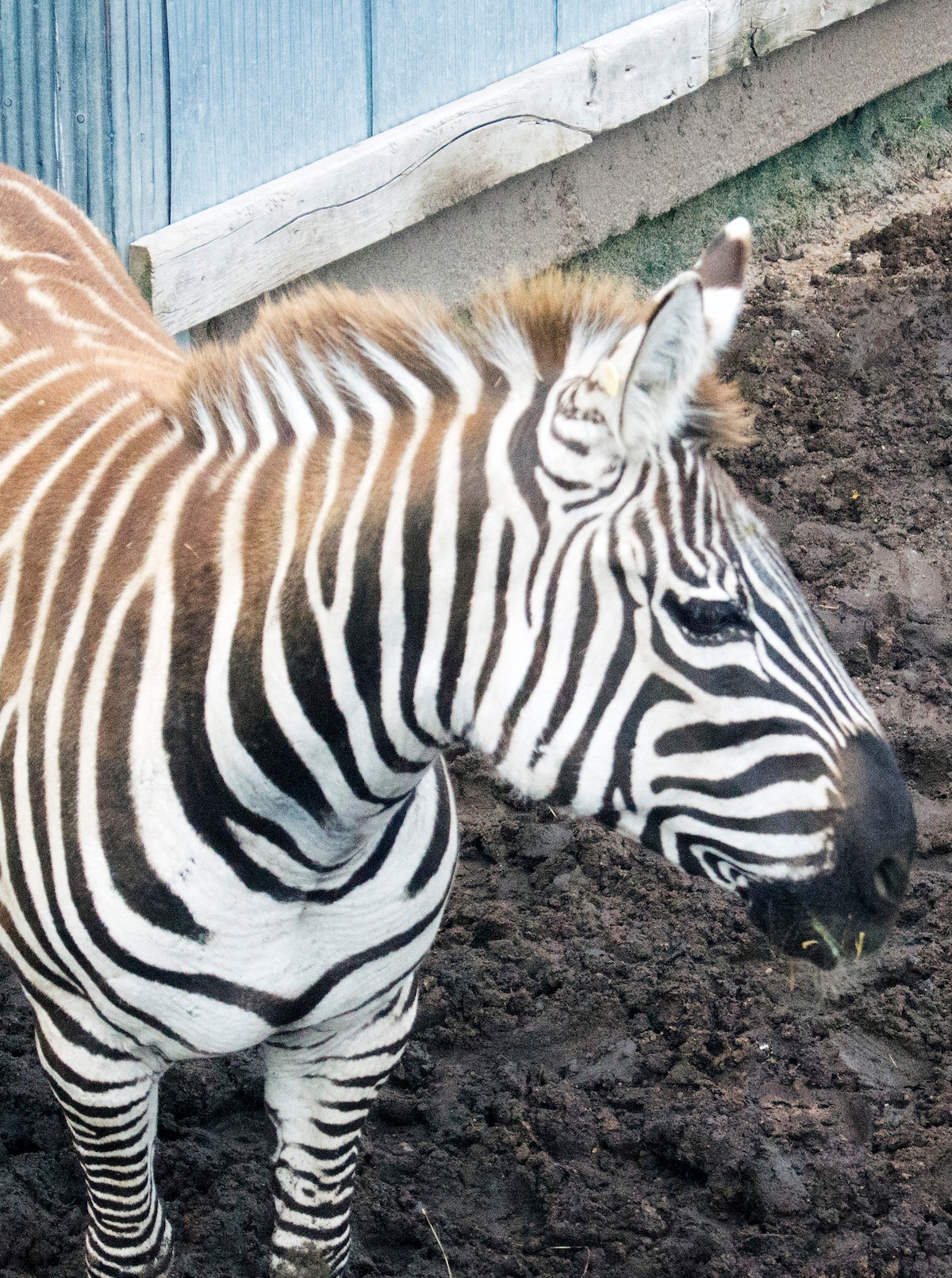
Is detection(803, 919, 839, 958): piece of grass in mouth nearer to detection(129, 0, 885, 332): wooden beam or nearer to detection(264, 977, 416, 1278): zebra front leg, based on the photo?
detection(264, 977, 416, 1278): zebra front leg

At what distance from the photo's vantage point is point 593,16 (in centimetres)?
652

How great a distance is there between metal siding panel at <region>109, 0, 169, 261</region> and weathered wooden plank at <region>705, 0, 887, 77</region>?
3.73 metres

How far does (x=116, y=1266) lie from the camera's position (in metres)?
2.90

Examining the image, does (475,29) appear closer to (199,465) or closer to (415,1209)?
(199,465)

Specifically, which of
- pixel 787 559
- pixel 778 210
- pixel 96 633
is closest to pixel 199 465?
pixel 96 633

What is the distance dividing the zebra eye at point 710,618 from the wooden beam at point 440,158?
318 centimetres

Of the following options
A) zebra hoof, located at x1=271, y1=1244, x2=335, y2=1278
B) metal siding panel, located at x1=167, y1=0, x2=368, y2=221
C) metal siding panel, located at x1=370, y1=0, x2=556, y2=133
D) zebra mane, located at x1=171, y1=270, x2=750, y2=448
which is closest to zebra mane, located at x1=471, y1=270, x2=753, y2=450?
zebra mane, located at x1=171, y1=270, x2=750, y2=448

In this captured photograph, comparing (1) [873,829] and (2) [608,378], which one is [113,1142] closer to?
(1) [873,829]

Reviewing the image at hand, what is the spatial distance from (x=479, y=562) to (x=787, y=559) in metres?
3.39

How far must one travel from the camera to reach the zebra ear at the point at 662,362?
1758 mm

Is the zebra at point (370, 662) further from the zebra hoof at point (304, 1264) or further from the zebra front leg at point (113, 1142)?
Answer: the zebra hoof at point (304, 1264)

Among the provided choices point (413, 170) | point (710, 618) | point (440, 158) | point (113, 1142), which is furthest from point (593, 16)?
point (113, 1142)

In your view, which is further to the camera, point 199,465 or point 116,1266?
point 116,1266

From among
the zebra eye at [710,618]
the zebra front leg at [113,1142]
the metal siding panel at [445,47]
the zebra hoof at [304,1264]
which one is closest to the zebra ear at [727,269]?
the zebra eye at [710,618]
